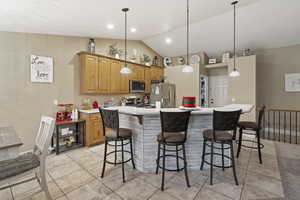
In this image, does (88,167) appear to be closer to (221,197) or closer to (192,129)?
(192,129)

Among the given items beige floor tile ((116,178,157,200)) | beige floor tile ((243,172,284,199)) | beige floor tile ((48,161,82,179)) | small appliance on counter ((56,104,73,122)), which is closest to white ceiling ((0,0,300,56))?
small appliance on counter ((56,104,73,122))

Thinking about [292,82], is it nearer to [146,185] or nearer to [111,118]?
[146,185]

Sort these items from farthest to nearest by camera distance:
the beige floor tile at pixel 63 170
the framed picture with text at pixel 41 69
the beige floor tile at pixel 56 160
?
the framed picture with text at pixel 41 69 < the beige floor tile at pixel 56 160 < the beige floor tile at pixel 63 170

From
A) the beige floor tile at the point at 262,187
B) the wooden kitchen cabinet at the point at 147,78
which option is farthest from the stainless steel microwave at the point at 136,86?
the beige floor tile at the point at 262,187

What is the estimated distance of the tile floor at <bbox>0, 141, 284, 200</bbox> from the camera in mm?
1915

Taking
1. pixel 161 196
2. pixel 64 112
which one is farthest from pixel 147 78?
pixel 161 196

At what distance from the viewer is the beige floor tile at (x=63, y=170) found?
7.99ft

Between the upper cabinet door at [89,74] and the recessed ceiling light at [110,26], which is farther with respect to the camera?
the upper cabinet door at [89,74]

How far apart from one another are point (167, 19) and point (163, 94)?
8.45 ft

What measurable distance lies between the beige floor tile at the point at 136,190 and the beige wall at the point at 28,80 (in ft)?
8.73

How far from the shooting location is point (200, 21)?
14.1 feet

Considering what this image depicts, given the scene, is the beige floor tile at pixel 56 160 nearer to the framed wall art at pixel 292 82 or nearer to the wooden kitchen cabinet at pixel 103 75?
the wooden kitchen cabinet at pixel 103 75

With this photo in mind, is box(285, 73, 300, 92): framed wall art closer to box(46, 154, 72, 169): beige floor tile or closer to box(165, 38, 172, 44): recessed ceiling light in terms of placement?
box(165, 38, 172, 44): recessed ceiling light

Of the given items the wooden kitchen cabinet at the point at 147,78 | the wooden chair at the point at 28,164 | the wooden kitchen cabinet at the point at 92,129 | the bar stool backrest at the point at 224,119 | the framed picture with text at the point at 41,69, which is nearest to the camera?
the wooden chair at the point at 28,164
